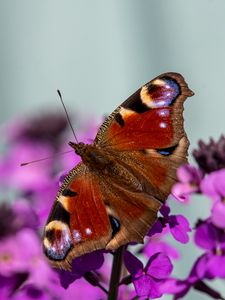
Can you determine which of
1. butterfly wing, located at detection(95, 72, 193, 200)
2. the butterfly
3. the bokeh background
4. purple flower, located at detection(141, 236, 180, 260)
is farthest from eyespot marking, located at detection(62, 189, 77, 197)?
the bokeh background

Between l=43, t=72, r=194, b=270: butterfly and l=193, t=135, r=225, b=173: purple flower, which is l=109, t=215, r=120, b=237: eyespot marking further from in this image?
l=193, t=135, r=225, b=173: purple flower

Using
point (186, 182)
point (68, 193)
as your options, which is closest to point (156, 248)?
point (186, 182)

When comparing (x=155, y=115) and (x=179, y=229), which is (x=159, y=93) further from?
(x=179, y=229)

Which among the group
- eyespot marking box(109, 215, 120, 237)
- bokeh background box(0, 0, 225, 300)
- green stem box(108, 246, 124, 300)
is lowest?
bokeh background box(0, 0, 225, 300)

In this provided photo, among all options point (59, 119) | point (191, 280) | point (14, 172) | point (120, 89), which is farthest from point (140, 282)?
point (120, 89)

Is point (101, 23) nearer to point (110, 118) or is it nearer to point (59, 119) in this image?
point (59, 119)

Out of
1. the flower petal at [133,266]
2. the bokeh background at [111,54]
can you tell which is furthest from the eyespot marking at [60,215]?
the bokeh background at [111,54]
